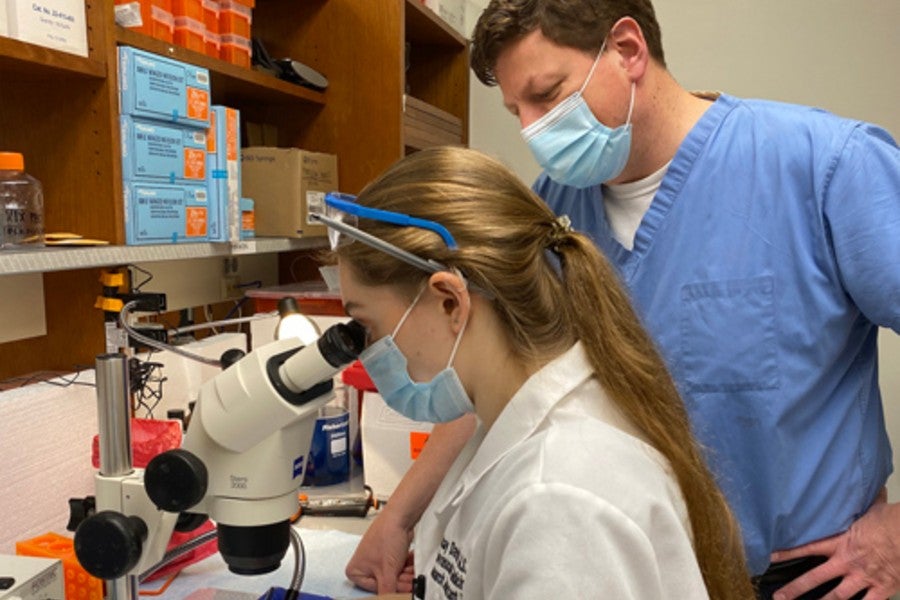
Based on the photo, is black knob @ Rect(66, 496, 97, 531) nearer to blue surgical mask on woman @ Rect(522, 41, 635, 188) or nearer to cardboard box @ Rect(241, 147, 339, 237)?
blue surgical mask on woman @ Rect(522, 41, 635, 188)

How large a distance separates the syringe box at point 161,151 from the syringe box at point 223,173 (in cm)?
3

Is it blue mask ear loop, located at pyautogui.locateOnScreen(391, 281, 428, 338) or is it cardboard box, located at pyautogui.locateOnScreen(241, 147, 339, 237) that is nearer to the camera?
blue mask ear loop, located at pyautogui.locateOnScreen(391, 281, 428, 338)

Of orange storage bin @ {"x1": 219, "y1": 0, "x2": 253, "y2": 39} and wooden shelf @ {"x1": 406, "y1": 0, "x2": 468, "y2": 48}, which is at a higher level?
wooden shelf @ {"x1": 406, "y1": 0, "x2": 468, "y2": 48}

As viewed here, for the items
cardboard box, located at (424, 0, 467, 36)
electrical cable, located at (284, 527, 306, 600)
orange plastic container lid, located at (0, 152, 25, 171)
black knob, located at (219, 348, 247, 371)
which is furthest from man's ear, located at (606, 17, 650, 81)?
cardboard box, located at (424, 0, 467, 36)

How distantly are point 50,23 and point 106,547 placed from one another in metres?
0.98

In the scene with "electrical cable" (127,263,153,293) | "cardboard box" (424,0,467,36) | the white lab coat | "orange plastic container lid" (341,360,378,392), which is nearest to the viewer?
the white lab coat

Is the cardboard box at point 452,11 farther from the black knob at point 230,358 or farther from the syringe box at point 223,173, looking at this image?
the black knob at point 230,358

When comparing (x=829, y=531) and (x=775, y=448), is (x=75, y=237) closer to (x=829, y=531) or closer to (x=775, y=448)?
(x=775, y=448)

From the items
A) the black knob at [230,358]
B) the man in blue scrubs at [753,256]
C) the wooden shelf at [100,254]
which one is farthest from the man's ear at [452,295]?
the wooden shelf at [100,254]

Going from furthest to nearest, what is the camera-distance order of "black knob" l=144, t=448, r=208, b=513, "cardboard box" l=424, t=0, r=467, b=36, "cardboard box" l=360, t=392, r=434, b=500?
"cardboard box" l=424, t=0, r=467, b=36 < "cardboard box" l=360, t=392, r=434, b=500 < "black knob" l=144, t=448, r=208, b=513

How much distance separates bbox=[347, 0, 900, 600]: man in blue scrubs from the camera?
3.72ft

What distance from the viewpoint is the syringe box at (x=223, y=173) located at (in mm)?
1715

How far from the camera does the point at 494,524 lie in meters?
0.74

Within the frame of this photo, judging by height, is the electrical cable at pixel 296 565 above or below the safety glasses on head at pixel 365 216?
below
